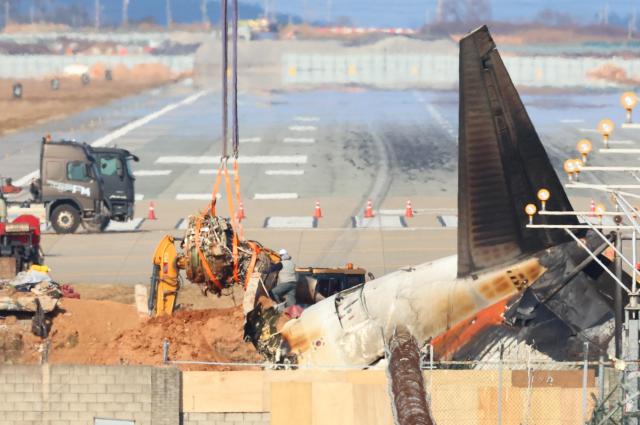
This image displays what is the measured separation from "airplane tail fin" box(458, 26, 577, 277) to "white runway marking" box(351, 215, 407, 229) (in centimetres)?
3096

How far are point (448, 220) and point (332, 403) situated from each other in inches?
1312

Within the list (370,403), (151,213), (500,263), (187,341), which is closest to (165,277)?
(187,341)

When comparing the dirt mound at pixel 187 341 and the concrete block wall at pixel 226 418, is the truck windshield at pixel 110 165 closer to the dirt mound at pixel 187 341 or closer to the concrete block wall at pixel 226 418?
the dirt mound at pixel 187 341

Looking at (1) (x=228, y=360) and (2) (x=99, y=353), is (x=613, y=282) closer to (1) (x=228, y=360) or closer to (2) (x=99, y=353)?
(1) (x=228, y=360)

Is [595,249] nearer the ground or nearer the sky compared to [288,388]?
nearer the sky

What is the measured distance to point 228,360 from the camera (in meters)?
36.4

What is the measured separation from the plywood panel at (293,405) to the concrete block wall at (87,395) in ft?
7.03

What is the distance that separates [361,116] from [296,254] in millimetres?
59691

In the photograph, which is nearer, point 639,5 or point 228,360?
point 228,360

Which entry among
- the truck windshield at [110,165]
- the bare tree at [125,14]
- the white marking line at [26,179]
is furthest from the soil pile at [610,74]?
the truck windshield at [110,165]

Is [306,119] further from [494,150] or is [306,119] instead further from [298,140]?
[494,150]

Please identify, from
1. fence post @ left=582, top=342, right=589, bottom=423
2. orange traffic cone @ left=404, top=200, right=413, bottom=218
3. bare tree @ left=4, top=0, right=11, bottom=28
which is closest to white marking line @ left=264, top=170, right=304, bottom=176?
orange traffic cone @ left=404, top=200, right=413, bottom=218

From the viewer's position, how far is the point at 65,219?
61438 millimetres

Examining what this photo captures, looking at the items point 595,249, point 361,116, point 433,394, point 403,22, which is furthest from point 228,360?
point 403,22
